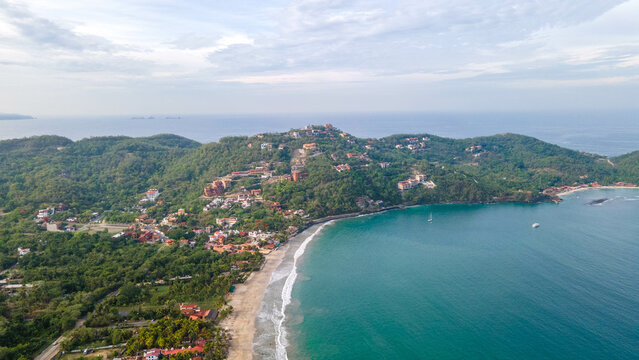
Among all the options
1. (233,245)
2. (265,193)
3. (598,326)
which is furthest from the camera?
(265,193)

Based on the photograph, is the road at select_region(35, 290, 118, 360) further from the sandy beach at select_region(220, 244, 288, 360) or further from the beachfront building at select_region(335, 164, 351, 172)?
the beachfront building at select_region(335, 164, 351, 172)

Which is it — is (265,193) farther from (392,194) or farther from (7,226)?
(7,226)

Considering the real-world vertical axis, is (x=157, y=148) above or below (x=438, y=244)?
above

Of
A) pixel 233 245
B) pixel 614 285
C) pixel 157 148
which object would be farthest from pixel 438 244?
pixel 157 148

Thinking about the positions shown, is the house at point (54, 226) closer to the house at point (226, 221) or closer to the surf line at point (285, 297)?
the house at point (226, 221)

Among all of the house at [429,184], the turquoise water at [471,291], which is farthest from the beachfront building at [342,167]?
the turquoise water at [471,291]

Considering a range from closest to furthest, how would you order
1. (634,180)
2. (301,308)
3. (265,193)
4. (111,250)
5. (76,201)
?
(301,308) → (111,250) → (76,201) → (265,193) → (634,180)

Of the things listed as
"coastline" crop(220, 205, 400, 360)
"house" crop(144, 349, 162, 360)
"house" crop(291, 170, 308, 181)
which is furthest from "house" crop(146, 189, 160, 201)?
"house" crop(144, 349, 162, 360)
